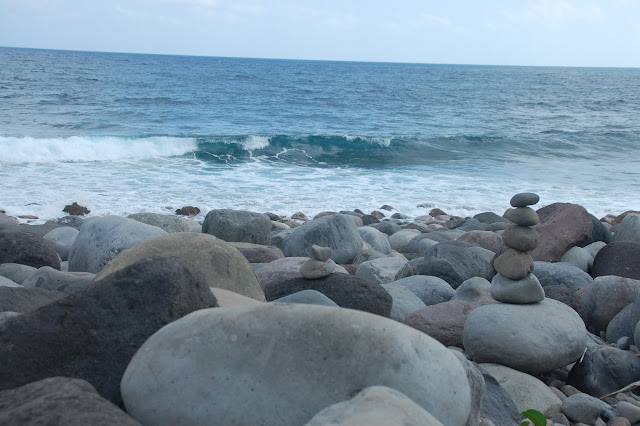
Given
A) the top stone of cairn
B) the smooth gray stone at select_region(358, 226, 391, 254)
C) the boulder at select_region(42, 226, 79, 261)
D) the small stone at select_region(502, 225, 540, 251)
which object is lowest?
the smooth gray stone at select_region(358, 226, 391, 254)

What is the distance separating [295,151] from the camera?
21.5 metres

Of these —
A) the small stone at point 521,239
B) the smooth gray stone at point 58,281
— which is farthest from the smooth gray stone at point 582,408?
the smooth gray stone at point 58,281

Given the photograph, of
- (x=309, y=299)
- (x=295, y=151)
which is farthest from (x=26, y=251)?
(x=295, y=151)

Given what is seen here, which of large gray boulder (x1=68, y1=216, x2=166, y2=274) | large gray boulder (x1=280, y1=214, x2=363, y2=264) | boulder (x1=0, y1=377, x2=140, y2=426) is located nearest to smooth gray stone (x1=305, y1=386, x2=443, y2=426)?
boulder (x1=0, y1=377, x2=140, y2=426)

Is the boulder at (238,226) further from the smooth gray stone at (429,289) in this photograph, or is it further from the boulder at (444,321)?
the boulder at (444,321)

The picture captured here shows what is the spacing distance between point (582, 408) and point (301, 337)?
205 cm

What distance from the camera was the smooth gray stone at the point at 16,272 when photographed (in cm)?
554

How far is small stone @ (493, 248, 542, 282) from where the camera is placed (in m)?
4.41

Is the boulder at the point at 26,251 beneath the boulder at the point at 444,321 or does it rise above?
beneath

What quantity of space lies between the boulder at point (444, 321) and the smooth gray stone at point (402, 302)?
0.23m

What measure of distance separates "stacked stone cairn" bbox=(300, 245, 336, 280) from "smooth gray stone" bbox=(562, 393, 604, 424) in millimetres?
1865

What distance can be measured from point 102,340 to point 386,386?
1155mm

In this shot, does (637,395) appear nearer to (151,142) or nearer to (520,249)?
(520,249)

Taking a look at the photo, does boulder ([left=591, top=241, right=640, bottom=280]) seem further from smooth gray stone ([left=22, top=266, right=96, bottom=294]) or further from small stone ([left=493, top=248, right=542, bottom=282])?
→ smooth gray stone ([left=22, top=266, right=96, bottom=294])
